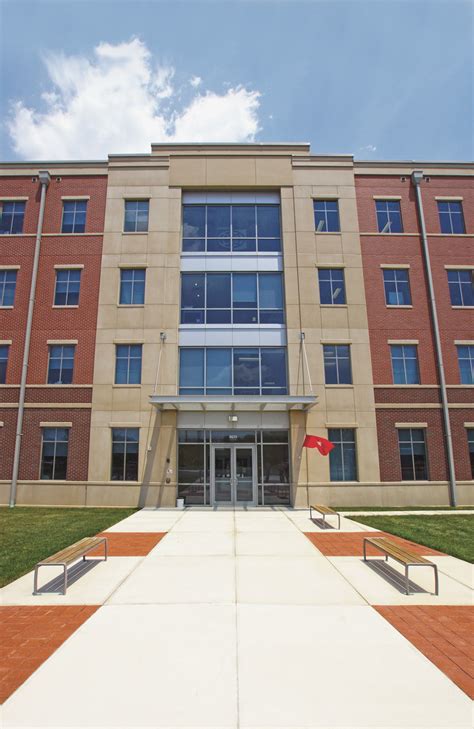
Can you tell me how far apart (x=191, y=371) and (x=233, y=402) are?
319 cm

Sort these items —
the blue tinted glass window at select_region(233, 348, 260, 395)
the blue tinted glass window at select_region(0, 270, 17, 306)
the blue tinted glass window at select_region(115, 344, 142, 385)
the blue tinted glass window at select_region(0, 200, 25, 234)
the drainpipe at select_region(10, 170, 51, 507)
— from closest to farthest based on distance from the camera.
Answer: the drainpipe at select_region(10, 170, 51, 507) < the blue tinted glass window at select_region(233, 348, 260, 395) < the blue tinted glass window at select_region(115, 344, 142, 385) < the blue tinted glass window at select_region(0, 270, 17, 306) < the blue tinted glass window at select_region(0, 200, 25, 234)

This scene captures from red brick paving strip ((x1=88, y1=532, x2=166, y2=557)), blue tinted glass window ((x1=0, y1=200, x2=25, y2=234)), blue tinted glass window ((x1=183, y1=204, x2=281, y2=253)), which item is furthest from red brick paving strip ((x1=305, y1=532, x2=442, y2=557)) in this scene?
blue tinted glass window ((x1=0, y1=200, x2=25, y2=234))

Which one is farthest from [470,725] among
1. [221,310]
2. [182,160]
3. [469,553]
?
[182,160]

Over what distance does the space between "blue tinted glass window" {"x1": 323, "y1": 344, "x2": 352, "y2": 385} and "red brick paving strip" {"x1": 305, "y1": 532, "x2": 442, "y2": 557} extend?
802 cm

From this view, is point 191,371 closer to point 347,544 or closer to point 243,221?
point 243,221

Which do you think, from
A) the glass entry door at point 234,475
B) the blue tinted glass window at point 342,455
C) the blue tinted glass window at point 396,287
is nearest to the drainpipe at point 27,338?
the glass entry door at point 234,475

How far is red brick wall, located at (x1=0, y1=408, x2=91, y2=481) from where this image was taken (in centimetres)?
1805

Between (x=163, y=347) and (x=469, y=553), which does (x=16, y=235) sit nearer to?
(x=163, y=347)

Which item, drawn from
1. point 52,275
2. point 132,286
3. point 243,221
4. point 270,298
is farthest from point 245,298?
point 52,275

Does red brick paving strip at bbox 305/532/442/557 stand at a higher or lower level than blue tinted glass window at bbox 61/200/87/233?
lower

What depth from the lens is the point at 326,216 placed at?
67.6ft

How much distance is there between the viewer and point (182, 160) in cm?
2072

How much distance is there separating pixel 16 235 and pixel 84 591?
1871 centimetres

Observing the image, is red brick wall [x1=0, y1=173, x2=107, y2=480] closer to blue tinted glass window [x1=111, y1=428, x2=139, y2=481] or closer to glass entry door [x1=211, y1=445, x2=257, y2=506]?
blue tinted glass window [x1=111, y1=428, x2=139, y2=481]
